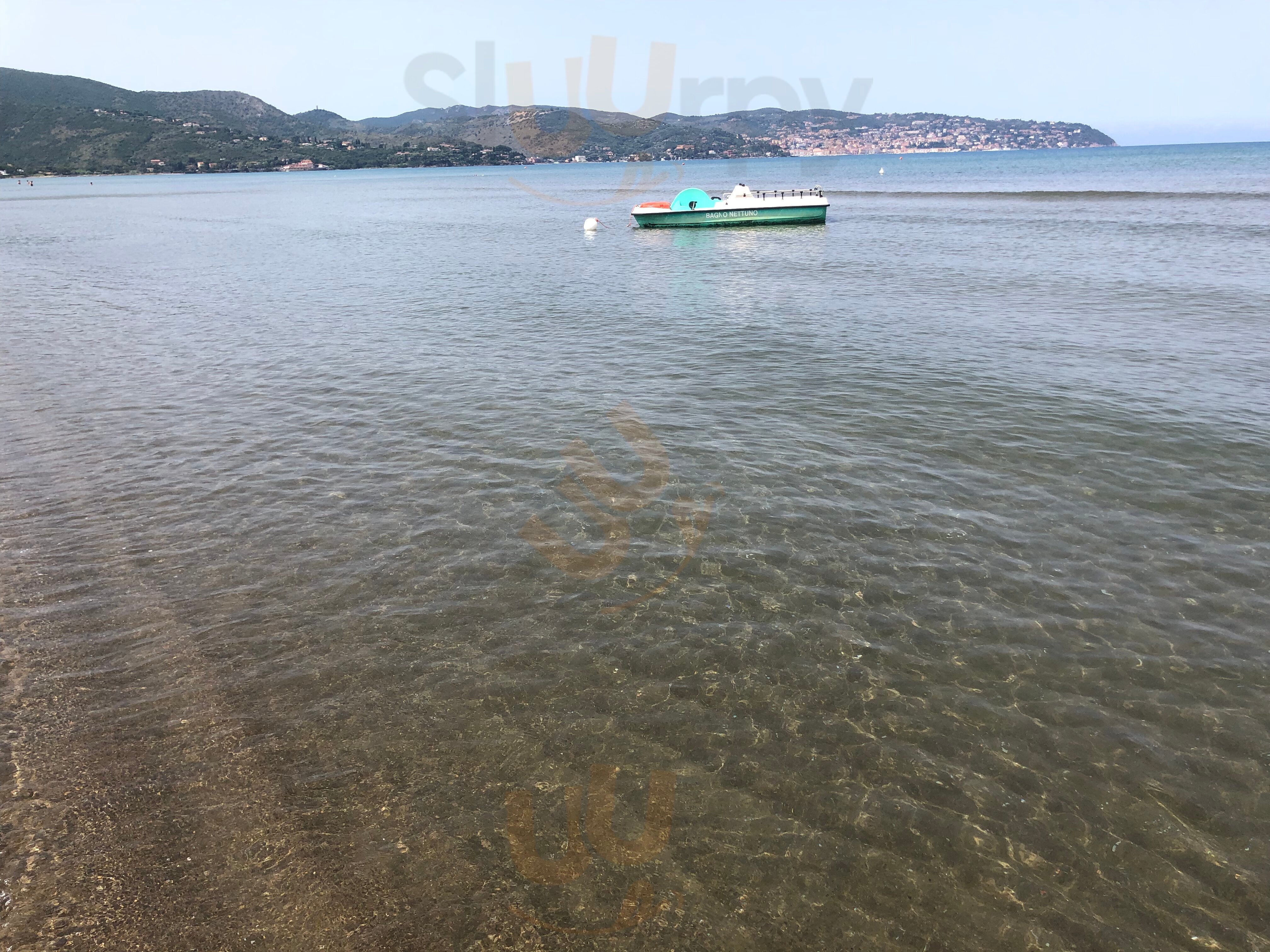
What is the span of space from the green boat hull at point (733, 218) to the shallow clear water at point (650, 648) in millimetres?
44327

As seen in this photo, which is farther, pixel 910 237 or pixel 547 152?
pixel 910 237

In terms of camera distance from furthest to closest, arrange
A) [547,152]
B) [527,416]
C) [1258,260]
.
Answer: [547,152] < [1258,260] < [527,416]

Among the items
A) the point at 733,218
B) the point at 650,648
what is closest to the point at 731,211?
the point at 733,218

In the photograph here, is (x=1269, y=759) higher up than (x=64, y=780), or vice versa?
(x=1269, y=759)

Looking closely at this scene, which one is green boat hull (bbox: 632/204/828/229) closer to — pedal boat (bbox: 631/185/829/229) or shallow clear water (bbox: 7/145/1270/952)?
pedal boat (bbox: 631/185/829/229)

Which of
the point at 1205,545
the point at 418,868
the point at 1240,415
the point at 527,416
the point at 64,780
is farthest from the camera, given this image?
the point at 527,416

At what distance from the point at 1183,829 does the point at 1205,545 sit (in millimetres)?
6984

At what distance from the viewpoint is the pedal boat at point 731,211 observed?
65.2 metres

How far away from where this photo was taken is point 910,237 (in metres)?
56.7

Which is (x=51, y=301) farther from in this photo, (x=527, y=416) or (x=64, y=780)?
(x=64, y=780)

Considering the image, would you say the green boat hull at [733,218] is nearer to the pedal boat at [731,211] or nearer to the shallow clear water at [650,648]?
the pedal boat at [731,211]

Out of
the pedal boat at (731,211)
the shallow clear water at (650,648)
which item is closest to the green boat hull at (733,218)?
the pedal boat at (731,211)

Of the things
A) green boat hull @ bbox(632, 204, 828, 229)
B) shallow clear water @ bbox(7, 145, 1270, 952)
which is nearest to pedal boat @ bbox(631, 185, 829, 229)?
green boat hull @ bbox(632, 204, 828, 229)

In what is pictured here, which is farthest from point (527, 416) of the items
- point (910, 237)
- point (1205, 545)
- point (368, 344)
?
point (910, 237)
